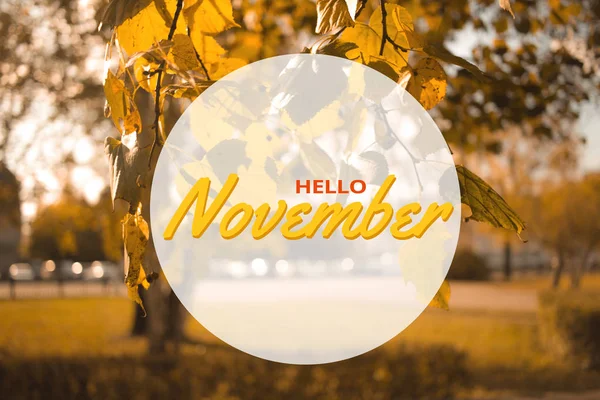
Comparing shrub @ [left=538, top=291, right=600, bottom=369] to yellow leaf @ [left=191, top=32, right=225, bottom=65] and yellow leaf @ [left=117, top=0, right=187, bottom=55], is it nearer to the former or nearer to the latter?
yellow leaf @ [left=191, top=32, right=225, bottom=65]

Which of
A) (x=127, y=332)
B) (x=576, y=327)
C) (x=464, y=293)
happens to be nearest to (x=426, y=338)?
(x=576, y=327)

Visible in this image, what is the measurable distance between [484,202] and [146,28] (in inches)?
25.5

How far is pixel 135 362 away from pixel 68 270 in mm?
34285

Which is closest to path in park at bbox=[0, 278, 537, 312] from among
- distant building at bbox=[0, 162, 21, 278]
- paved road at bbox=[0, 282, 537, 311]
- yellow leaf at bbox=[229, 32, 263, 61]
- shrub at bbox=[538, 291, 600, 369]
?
paved road at bbox=[0, 282, 537, 311]

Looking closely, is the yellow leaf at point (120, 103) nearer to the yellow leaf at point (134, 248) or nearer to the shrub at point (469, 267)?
the yellow leaf at point (134, 248)

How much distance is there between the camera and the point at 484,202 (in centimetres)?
102

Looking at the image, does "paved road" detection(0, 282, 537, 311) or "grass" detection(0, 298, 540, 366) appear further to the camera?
"paved road" detection(0, 282, 537, 311)

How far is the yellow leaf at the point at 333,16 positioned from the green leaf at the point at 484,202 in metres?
0.30

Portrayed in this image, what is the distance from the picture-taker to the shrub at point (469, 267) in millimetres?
34031

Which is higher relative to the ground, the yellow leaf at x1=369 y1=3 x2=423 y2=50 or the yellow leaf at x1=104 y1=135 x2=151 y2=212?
the yellow leaf at x1=369 y1=3 x2=423 y2=50

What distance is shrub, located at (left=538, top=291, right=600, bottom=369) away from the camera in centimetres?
1097

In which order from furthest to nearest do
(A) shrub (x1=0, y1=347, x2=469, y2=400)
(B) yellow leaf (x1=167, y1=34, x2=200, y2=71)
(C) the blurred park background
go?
1. (A) shrub (x1=0, y1=347, x2=469, y2=400)
2. (C) the blurred park background
3. (B) yellow leaf (x1=167, y1=34, x2=200, y2=71)

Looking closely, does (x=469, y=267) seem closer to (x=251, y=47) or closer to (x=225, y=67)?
(x=251, y=47)

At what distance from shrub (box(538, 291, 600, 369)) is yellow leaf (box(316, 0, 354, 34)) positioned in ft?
36.7
